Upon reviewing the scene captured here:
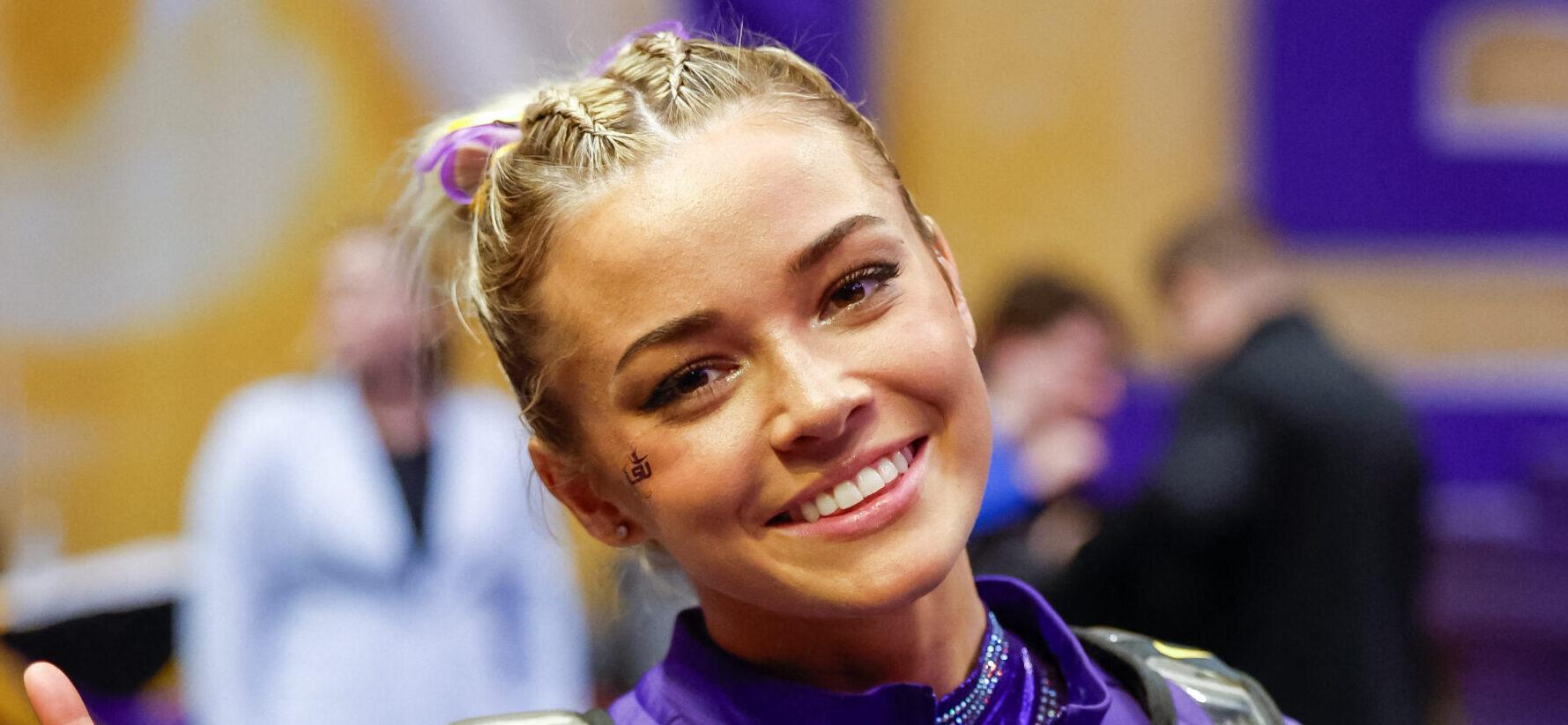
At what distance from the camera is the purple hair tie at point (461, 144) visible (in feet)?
4.05

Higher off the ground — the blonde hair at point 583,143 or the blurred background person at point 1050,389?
the blonde hair at point 583,143

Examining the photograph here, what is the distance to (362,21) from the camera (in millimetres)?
3828

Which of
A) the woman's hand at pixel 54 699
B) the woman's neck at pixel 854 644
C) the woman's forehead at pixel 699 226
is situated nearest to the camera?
the woman's hand at pixel 54 699

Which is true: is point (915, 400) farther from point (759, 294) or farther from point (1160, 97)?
point (1160, 97)

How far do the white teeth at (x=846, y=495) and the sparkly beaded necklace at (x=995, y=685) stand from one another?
0.65ft

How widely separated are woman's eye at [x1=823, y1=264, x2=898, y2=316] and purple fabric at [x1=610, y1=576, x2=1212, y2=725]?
26 cm

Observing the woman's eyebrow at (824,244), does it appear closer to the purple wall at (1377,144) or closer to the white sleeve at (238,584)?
the white sleeve at (238,584)

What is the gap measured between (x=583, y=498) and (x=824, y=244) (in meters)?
0.27

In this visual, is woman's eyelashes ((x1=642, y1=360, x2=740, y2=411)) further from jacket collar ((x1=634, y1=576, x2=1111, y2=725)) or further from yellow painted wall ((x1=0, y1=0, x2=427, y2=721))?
yellow painted wall ((x1=0, y1=0, x2=427, y2=721))

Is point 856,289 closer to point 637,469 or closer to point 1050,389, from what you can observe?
point 637,469

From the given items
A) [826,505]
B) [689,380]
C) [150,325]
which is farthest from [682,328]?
[150,325]

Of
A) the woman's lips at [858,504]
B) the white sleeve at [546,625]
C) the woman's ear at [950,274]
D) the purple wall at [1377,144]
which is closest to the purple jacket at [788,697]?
the woman's lips at [858,504]

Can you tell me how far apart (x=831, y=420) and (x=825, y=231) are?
131 mm

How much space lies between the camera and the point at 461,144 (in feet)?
4.07
